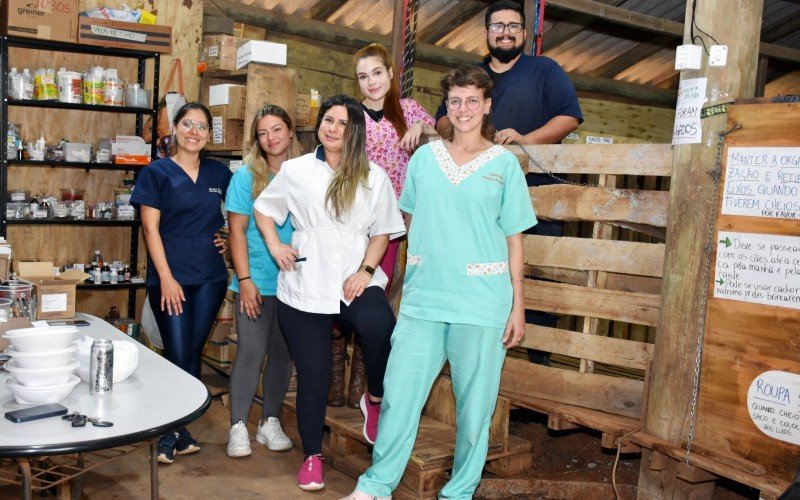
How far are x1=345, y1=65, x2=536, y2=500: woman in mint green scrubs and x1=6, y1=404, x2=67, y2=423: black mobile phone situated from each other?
1.34 m

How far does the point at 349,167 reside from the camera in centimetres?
339

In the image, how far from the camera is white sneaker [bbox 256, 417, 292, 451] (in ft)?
13.4

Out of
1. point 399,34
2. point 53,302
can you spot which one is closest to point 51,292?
point 53,302

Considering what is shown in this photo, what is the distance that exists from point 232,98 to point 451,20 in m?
3.06

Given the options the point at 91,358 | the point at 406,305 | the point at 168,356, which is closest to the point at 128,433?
the point at 91,358

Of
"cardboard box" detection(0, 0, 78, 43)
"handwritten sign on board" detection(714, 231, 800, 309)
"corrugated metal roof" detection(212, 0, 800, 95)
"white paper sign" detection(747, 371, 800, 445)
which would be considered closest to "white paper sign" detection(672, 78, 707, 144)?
"handwritten sign on board" detection(714, 231, 800, 309)

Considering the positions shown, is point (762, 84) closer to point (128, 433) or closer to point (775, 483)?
point (775, 483)

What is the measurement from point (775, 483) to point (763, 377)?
0.37 m

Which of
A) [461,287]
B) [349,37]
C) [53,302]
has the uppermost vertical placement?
[349,37]

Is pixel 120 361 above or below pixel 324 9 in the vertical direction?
below

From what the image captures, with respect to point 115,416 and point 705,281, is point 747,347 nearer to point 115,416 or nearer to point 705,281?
point 705,281

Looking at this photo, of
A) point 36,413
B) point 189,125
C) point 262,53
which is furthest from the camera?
point 262,53

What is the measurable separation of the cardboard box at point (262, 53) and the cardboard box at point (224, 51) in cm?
39

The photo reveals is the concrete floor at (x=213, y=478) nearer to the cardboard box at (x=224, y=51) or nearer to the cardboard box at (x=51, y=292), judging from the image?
the cardboard box at (x=51, y=292)
